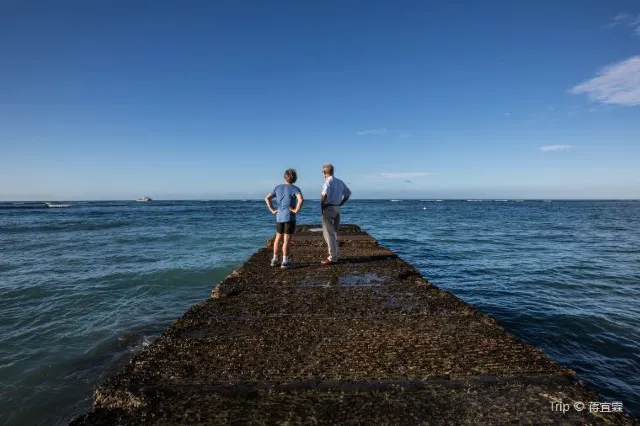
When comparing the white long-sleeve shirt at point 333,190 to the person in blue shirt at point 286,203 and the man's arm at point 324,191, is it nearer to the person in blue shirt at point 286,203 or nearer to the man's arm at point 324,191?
the man's arm at point 324,191

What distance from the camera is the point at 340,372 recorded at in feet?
8.87

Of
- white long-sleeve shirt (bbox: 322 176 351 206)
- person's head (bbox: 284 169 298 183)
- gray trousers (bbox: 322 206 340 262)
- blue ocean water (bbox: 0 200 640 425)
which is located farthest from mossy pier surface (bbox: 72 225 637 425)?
person's head (bbox: 284 169 298 183)

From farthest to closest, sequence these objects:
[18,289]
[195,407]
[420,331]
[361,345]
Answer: [18,289] → [420,331] → [361,345] → [195,407]

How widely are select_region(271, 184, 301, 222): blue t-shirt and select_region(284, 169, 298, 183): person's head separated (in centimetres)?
12

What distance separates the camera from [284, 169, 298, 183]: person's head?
6.53 meters

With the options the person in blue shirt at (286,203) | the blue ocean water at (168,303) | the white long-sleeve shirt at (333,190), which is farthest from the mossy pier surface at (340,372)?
the white long-sleeve shirt at (333,190)

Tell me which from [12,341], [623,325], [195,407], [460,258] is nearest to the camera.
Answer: [195,407]

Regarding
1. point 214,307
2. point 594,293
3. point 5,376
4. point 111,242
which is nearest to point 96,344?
point 5,376

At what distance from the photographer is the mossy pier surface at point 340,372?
223 cm

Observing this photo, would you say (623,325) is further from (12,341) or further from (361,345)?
(12,341)

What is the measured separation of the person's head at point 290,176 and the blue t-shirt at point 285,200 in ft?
0.38

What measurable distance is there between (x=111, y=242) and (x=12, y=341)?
12536 mm

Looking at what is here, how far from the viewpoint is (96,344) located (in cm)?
525

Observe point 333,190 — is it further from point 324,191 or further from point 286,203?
point 286,203
